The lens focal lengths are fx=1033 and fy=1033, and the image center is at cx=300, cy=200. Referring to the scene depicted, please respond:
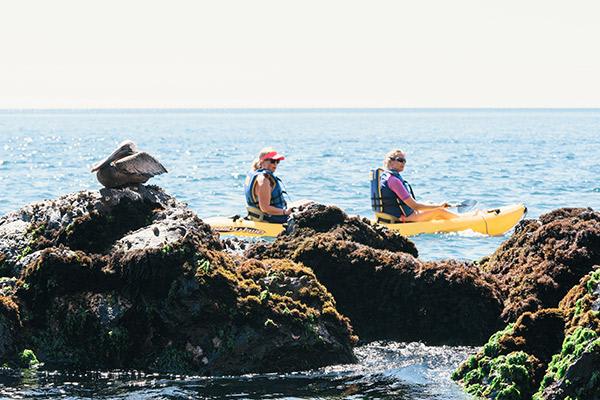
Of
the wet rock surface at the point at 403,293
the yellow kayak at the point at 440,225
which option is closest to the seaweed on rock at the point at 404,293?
the wet rock surface at the point at 403,293

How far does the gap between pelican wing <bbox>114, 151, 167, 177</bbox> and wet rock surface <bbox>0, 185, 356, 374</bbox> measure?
94 cm

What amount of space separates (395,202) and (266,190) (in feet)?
9.83

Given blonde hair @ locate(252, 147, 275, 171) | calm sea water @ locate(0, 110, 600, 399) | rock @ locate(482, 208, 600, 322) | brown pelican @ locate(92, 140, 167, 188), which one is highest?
brown pelican @ locate(92, 140, 167, 188)

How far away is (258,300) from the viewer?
316 inches

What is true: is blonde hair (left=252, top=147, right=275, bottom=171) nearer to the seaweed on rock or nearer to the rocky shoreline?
the rocky shoreline

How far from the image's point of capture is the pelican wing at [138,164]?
9305 mm

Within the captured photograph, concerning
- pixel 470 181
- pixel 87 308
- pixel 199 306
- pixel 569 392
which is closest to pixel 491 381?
pixel 569 392

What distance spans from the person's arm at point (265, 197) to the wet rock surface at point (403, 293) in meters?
5.49

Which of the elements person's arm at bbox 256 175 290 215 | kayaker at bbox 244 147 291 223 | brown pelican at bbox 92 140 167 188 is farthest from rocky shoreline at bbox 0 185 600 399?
person's arm at bbox 256 175 290 215

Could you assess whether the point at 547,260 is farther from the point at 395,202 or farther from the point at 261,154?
the point at 395,202

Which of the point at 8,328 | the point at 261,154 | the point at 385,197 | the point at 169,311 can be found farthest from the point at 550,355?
the point at 385,197

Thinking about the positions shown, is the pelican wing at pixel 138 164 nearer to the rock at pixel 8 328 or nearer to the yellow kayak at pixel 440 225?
the rock at pixel 8 328

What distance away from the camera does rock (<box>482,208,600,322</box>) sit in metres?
8.52

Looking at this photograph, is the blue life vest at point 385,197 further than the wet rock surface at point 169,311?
Yes
